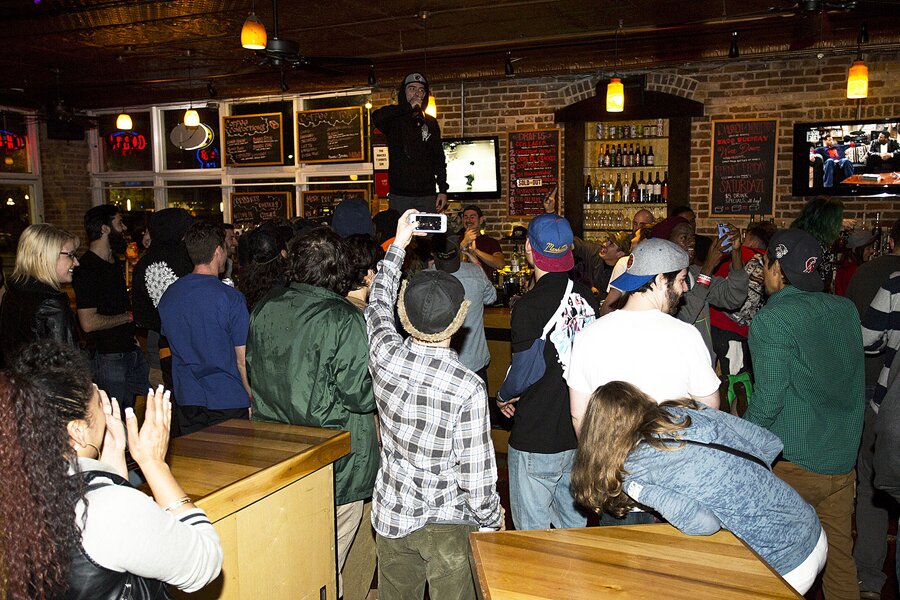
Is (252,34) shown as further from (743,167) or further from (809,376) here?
(743,167)

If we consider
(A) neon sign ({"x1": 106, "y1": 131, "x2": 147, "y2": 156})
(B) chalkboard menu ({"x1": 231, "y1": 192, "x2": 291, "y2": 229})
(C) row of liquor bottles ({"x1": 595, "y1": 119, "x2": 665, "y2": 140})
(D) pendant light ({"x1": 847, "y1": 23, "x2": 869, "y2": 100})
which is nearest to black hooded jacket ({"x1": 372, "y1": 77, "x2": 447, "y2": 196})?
(D) pendant light ({"x1": 847, "y1": 23, "x2": 869, "y2": 100})

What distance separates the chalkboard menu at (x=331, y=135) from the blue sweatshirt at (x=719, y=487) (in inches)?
315

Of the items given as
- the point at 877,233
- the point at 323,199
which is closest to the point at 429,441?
the point at 877,233

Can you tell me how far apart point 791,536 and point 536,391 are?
3.68ft

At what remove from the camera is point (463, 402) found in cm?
216

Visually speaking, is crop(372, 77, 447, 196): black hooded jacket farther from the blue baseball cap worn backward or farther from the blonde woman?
the blonde woman

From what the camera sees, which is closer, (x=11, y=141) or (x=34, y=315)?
(x=34, y=315)

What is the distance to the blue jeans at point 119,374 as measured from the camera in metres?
4.33

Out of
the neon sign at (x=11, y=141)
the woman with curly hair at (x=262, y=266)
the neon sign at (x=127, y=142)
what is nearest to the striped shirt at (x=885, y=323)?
the woman with curly hair at (x=262, y=266)

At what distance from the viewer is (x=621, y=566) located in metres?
1.80

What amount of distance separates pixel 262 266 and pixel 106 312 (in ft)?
4.32

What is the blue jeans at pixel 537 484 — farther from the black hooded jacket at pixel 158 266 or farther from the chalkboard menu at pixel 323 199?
the chalkboard menu at pixel 323 199

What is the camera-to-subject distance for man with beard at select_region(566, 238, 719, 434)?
92.0 inches

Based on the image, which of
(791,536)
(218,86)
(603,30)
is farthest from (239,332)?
(218,86)
